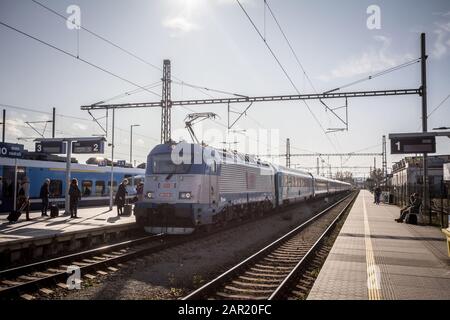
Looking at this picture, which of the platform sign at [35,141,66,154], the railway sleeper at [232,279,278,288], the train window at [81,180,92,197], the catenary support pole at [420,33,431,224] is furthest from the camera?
the train window at [81,180,92,197]

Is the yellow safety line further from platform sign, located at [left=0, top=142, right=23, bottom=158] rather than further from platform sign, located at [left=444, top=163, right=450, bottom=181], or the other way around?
platform sign, located at [left=0, top=142, right=23, bottom=158]

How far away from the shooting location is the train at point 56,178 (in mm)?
18422

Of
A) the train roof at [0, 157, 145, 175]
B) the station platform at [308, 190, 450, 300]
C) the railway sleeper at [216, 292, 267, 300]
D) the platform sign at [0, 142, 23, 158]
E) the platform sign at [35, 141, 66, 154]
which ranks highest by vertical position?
the platform sign at [35, 141, 66, 154]

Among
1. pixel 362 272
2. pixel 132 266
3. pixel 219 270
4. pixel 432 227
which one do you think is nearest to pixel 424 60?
pixel 432 227

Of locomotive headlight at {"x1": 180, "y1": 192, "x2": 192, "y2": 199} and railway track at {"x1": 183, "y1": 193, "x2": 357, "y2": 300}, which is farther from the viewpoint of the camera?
locomotive headlight at {"x1": 180, "y1": 192, "x2": 192, "y2": 199}

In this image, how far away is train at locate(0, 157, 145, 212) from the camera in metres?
18.4

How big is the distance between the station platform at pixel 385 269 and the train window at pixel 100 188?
17.4m

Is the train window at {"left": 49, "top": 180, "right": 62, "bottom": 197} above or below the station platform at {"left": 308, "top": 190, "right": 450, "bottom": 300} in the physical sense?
above

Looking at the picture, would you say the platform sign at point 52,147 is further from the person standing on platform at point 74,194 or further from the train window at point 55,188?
the train window at point 55,188

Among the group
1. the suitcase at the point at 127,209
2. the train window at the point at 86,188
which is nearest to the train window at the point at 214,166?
the suitcase at the point at 127,209

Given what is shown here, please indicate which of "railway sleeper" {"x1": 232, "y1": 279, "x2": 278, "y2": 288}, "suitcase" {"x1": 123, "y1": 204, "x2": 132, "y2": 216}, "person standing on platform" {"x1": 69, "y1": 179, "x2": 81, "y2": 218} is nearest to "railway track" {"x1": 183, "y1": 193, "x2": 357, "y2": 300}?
"railway sleeper" {"x1": 232, "y1": 279, "x2": 278, "y2": 288}

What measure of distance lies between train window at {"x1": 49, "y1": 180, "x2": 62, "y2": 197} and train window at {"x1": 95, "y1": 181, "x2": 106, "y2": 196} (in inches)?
139
